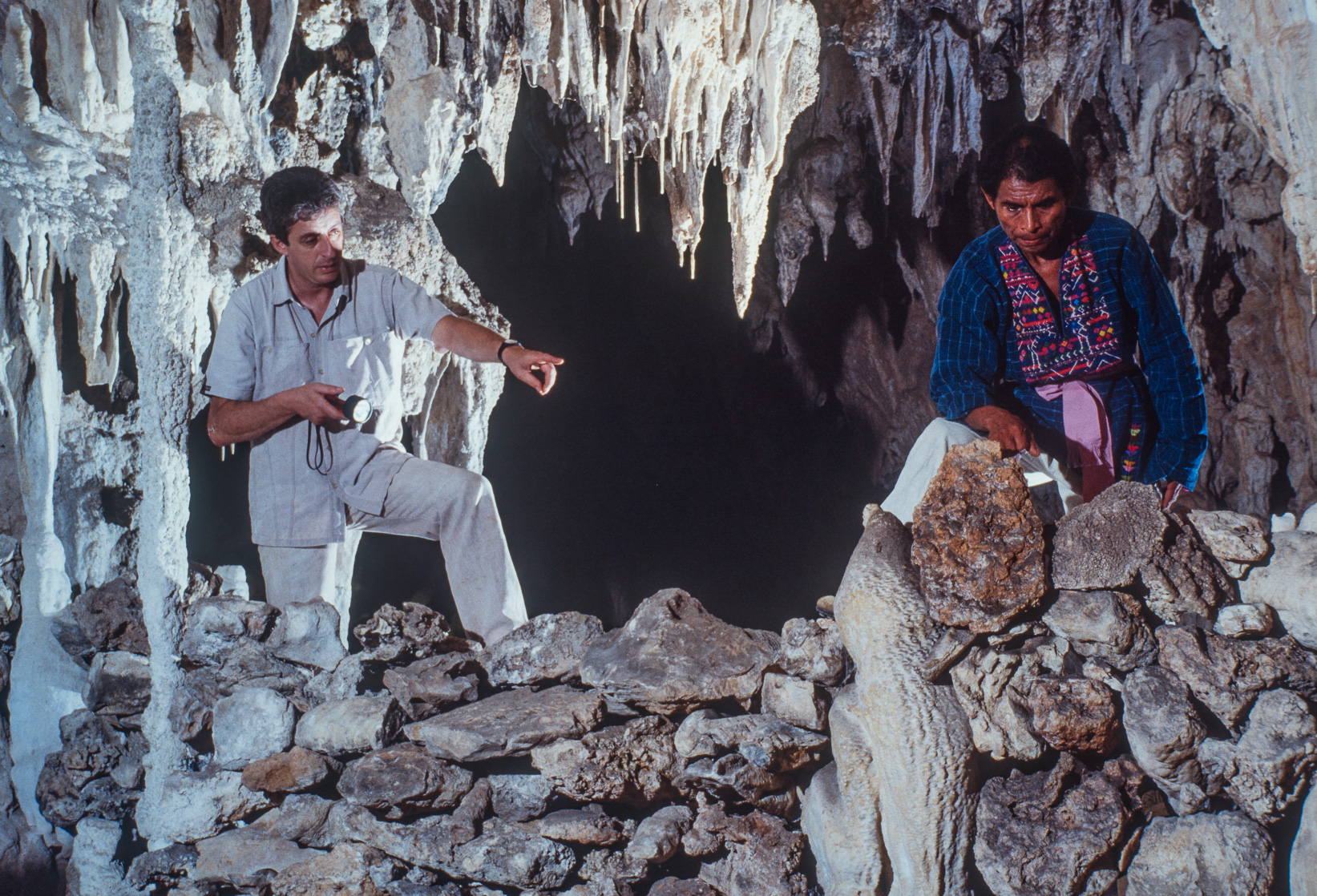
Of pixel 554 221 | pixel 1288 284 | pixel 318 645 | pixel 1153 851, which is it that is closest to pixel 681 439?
pixel 554 221

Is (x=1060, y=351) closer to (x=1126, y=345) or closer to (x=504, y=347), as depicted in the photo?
(x=1126, y=345)

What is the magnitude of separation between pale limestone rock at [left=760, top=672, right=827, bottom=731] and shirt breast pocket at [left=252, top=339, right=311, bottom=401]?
145 centimetres

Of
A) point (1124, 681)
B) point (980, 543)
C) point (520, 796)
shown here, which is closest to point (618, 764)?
point (520, 796)

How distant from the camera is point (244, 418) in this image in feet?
7.07

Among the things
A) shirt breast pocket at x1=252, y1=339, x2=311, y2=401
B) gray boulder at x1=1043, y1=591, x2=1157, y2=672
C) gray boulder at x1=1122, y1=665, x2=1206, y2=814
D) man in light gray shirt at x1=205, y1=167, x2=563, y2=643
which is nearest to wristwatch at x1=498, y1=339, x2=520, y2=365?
man in light gray shirt at x1=205, y1=167, x2=563, y2=643

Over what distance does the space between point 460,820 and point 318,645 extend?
2.13 ft

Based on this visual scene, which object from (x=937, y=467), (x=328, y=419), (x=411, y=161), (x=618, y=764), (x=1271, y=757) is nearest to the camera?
(x=1271, y=757)

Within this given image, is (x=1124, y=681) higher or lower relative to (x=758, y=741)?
higher

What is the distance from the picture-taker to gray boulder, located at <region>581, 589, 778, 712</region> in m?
1.69

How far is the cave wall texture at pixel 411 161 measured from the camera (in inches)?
93.0

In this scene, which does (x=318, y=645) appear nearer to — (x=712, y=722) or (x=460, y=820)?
(x=460, y=820)

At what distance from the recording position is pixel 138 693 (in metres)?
2.39

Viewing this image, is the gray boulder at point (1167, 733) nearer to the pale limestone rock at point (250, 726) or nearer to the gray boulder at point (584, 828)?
the gray boulder at point (584, 828)

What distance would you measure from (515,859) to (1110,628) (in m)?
1.25
